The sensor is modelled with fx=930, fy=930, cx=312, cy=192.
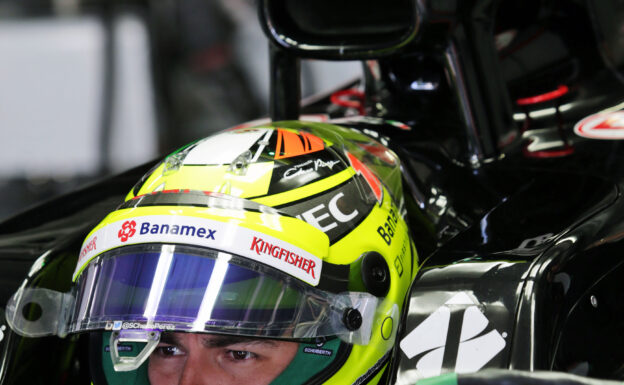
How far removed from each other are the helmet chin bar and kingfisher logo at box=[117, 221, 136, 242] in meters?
0.11

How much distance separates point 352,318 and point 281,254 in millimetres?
117

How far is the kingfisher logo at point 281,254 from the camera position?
1.03 m

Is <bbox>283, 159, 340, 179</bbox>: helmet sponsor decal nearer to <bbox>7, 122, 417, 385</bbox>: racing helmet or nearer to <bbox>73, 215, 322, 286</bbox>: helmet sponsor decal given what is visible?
<bbox>7, 122, 417, 385</bbox>: racing helmet

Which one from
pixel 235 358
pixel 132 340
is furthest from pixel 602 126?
pixel 132 340

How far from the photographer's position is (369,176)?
1.20m

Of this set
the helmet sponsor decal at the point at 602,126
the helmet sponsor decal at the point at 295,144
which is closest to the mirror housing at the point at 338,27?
the helmet sponsor decal at the point at 295,144

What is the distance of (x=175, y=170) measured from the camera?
1.15 m

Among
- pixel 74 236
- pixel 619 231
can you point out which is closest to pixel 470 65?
pixel 619 231

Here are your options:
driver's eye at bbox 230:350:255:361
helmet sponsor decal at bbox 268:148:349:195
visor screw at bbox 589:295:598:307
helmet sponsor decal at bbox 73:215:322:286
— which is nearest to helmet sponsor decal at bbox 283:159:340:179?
helmet sponsor decal at bbox 268:148:349:195

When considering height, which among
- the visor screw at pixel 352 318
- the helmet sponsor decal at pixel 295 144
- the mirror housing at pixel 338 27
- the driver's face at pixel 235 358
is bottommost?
the driver's face at pixel 235 358

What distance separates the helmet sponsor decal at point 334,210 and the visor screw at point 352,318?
0.28 ft

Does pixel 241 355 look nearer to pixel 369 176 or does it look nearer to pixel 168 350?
pixel 168 350

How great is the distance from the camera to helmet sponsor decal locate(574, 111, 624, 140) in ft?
4.43

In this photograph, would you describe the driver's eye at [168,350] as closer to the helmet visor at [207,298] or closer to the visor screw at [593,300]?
the helmet visor at [207,298]
